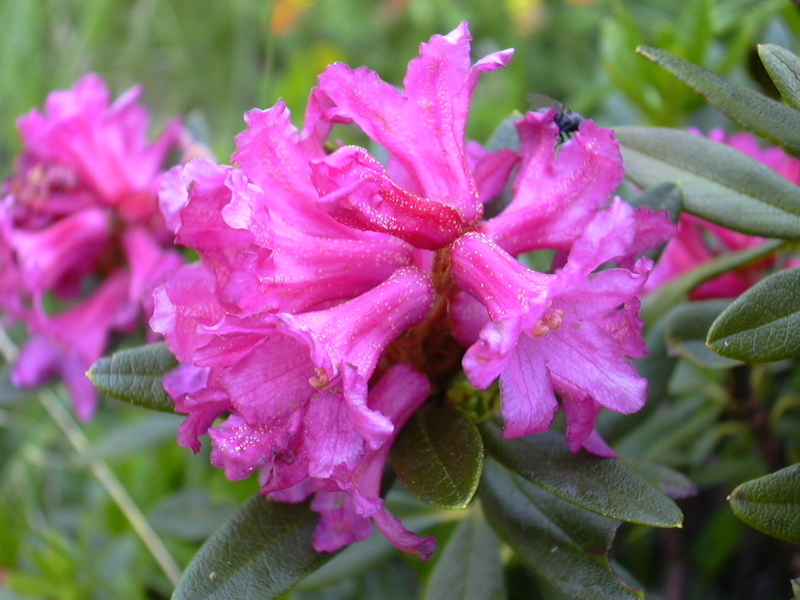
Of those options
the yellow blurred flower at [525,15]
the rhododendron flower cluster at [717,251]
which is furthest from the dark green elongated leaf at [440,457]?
the yellow blurred flower at [525,15]

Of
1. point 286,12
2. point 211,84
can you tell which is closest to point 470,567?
point 286,12

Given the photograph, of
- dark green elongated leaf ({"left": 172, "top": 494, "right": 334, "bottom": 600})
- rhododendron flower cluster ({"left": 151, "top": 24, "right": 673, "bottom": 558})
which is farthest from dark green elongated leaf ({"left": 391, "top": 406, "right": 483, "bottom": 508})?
dark green elongated leaf ({"left": 172, "top": 494, "right": 334, "bottom": 600})

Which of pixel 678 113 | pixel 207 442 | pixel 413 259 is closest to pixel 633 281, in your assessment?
pixel 413 259

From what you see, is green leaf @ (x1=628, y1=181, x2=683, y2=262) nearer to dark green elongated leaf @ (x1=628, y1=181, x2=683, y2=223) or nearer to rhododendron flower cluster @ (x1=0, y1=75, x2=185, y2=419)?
dark green elongated leaf @ (x1=628, y1=181, x2=683, y2=223)

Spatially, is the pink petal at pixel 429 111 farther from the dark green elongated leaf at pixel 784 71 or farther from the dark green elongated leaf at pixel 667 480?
the dark green elongated leaf at pixel 667 480

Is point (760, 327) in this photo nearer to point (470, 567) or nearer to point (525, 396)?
point (525, 396)

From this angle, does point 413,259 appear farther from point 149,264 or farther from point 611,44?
point 611,44
